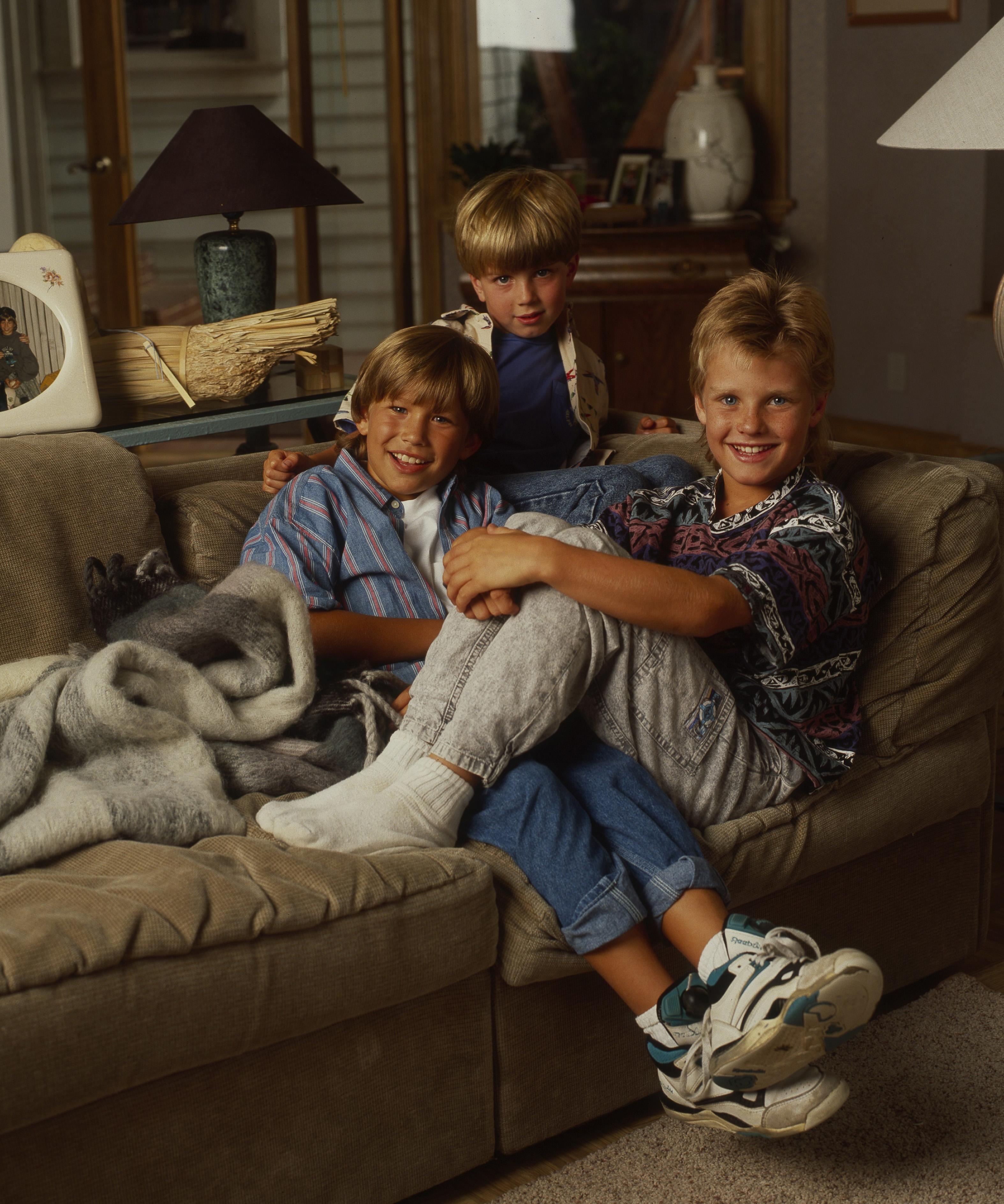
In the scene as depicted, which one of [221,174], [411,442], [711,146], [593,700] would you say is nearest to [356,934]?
[593,700]

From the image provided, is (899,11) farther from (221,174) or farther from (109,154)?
(221,174)

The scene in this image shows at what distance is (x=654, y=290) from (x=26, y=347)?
2621mm

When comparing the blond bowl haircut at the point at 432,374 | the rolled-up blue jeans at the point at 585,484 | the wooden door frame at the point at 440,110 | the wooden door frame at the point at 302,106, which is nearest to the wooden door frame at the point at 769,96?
the wooden door frame at the point at 440,110

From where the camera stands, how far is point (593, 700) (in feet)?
4.87

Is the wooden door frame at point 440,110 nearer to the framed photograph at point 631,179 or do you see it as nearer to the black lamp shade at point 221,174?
the framed photograph at point 631,179

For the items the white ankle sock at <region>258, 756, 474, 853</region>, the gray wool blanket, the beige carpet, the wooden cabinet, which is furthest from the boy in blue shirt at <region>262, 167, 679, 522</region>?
the wooden cabinet

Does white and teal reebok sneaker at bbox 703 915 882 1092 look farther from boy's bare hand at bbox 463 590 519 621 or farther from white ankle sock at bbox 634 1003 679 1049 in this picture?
boy's bare hand at bbox 463 590 519 621

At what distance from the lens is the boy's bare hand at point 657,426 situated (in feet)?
7.41

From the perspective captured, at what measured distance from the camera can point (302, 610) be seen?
1.57 metres

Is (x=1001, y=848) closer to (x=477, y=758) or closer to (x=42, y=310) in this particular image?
(x=477, y=758)

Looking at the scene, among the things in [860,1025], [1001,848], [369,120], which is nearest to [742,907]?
[860,1025]

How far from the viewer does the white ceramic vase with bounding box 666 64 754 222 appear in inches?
173

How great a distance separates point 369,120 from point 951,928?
3.83m

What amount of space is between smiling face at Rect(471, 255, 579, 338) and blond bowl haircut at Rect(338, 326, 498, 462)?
0.34 metres
